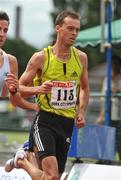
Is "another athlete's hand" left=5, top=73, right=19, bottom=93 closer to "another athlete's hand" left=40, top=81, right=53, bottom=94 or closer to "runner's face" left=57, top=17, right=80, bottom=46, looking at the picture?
"another athlete's hand" left=40, top=81, right=53, bottom=94

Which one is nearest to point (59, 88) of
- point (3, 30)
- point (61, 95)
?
point (61, 95)

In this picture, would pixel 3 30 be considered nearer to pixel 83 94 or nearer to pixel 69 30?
pixel 69 30

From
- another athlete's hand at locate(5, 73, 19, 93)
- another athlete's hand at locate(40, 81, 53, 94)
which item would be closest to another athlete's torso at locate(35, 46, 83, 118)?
another athlete's hand at locate(40, 81, 53, 94)

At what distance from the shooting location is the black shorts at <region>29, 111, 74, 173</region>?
725 centimetres

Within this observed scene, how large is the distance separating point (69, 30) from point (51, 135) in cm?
111

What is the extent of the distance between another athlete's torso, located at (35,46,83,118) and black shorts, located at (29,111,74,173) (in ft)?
0.24

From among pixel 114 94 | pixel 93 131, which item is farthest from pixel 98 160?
pixel 114 94

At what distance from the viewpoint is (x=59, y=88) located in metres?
7.36

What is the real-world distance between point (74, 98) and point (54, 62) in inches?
16.8

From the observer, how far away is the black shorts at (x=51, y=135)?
7246 mm

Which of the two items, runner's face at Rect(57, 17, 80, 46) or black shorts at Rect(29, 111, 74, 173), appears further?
runner's face at Rect(57, 17, 80, 46)

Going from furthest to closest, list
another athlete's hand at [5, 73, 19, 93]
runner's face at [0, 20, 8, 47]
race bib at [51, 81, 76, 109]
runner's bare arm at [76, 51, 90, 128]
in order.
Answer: runner's bare arm at [76, 51, 90, 128], race bib at [51, 81, 76, 109], runner's face at [0, 20, 8, 47], another athlete's hand at [5, 73, 19, 93]

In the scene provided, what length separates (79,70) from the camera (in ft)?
24.8

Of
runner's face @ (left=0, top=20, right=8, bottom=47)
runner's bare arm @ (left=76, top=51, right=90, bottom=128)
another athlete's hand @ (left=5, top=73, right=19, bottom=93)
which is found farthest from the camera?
runner's bare arm @ (left=76, top=51, right=90, bottom=128)
